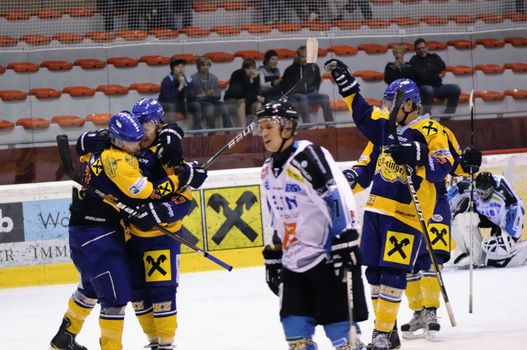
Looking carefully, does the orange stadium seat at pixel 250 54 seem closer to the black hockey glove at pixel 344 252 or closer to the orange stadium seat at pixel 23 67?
the orange stadium seat at pixel 23 67

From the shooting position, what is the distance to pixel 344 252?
13.3 feet

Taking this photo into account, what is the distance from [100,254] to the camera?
→ 5027 millimetres

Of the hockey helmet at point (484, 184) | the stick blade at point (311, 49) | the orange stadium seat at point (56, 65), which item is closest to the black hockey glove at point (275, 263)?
the stick blade at point (311, 49)

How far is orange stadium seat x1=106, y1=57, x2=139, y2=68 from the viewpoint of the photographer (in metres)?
9.63

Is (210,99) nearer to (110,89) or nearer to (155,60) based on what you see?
(155,60)

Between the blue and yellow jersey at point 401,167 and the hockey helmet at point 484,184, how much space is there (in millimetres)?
2911

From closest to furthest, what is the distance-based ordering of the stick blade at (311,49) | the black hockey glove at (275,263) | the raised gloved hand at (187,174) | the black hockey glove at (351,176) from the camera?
the black hockey glove at (275,263)
the raised gloved hand at (187,174)
the black hockey glove at (351,176)
the stick blade at (311,49)

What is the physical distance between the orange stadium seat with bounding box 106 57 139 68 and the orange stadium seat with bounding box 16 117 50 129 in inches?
34.6

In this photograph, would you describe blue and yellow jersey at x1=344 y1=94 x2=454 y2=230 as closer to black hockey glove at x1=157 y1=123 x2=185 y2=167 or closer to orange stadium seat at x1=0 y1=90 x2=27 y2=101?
black hockey glove at x1=157 y1=123 x2=185 y2=167

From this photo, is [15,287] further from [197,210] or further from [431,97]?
[431,97]

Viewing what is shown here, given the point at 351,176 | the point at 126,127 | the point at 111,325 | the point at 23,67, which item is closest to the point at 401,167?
the point at 351,176

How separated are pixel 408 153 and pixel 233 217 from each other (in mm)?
4095

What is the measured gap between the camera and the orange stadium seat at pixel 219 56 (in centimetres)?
973

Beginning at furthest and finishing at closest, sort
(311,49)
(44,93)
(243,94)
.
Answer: (243,94) → (44,93) → (311,49)
